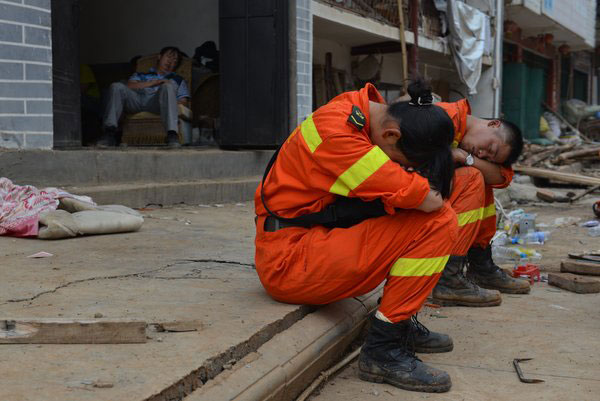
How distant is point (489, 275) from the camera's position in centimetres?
377

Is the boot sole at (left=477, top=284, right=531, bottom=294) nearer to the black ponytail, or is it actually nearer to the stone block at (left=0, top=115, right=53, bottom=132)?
the black ponytail

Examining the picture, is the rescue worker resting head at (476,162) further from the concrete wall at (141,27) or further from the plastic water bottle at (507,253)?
the concrete wall at (141,27)

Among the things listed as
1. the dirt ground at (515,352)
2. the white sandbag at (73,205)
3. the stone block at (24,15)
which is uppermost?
the stone block at (24,15)

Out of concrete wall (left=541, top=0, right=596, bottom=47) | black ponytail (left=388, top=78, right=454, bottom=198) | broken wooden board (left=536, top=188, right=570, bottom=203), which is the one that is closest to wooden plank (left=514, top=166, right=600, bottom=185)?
broken wooden board (left=536, top=188, right=570, bottom=203)

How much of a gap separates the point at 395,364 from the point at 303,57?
20.1ft

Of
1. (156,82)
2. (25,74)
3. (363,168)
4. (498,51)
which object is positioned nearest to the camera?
(363,168)

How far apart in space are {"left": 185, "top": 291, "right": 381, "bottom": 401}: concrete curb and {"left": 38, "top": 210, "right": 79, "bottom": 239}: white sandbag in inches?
71.1

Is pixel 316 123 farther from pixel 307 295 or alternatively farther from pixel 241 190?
pixel 241 190

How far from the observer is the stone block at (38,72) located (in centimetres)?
474

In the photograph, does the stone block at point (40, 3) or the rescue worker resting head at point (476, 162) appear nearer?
the rescue worker resting head at point (476, 162)

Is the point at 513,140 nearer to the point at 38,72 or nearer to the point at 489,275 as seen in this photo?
the point at 489,275

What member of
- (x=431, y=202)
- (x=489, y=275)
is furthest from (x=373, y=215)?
(x=489, y=275)

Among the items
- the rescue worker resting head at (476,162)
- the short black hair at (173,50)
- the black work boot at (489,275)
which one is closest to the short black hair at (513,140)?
the rescue worker resting head at (476,162)

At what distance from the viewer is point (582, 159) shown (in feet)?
40.1
